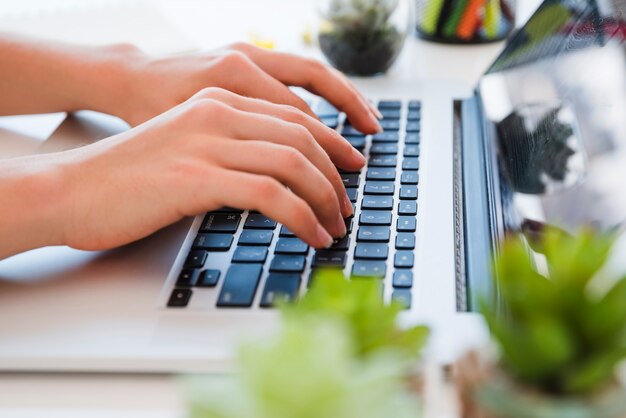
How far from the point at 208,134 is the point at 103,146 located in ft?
0.26

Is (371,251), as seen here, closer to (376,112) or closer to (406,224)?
(406,224)

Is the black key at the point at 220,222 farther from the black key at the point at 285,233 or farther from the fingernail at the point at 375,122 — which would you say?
the fingernail at the point at 375,122

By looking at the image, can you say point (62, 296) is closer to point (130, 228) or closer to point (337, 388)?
point (130, 228)

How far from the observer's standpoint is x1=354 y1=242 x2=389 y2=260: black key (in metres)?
0.55

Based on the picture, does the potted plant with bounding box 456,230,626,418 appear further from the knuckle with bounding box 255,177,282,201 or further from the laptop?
the knuckle with bounding box 255,177,282,201

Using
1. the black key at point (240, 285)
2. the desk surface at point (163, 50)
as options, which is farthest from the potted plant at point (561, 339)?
the black key at point (240, 285)

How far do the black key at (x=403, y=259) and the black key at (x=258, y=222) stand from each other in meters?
0.10

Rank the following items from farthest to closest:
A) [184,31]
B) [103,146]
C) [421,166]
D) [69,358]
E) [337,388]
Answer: [184,31]
[421,166]
[103,146]
[69,358]
[337,388]

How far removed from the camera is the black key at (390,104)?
0.83 metres

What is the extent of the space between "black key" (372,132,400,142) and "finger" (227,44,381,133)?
1 cm

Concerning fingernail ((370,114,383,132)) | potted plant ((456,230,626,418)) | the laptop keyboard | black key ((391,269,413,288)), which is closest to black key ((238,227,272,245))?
the laptop keyboard

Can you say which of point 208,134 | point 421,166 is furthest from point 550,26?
point 208,134

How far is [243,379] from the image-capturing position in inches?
10.2

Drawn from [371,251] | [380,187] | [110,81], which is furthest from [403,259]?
[110,81]
